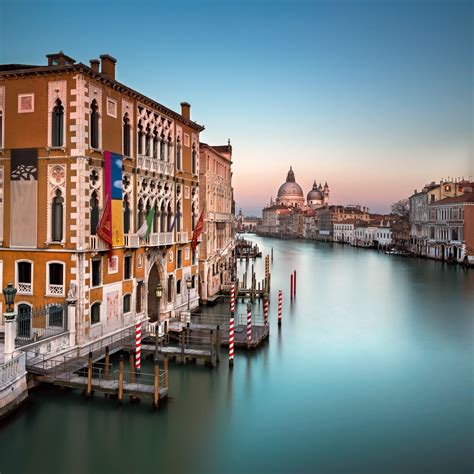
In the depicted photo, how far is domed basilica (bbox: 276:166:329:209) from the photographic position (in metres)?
147

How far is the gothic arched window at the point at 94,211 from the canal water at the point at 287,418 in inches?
156

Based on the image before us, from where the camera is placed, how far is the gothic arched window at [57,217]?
1255cm

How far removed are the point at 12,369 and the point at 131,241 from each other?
542 cm

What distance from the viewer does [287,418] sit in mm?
10906

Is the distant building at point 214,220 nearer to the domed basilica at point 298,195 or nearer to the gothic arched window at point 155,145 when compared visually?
the gothic arched window at point 155,145

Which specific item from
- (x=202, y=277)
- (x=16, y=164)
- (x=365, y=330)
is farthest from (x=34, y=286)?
(x=365, y=330)

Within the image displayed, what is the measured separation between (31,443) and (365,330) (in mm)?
13854

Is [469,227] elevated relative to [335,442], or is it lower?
elevated

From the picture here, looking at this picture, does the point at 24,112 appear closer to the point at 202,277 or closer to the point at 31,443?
the point at 31,443

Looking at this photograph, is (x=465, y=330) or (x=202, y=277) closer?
(x=465, y=330)

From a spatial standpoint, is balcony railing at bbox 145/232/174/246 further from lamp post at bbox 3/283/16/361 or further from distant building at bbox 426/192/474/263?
distant building at bbox 426/192/474/263

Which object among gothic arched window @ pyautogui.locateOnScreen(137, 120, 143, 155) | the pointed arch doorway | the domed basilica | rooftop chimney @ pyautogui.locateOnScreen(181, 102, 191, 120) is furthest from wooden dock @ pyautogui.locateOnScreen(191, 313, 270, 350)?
the domed basilica

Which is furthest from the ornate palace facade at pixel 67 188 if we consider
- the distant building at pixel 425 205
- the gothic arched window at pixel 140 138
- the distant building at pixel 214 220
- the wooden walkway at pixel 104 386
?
the distant building at pixel 425 205

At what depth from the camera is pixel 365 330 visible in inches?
783
